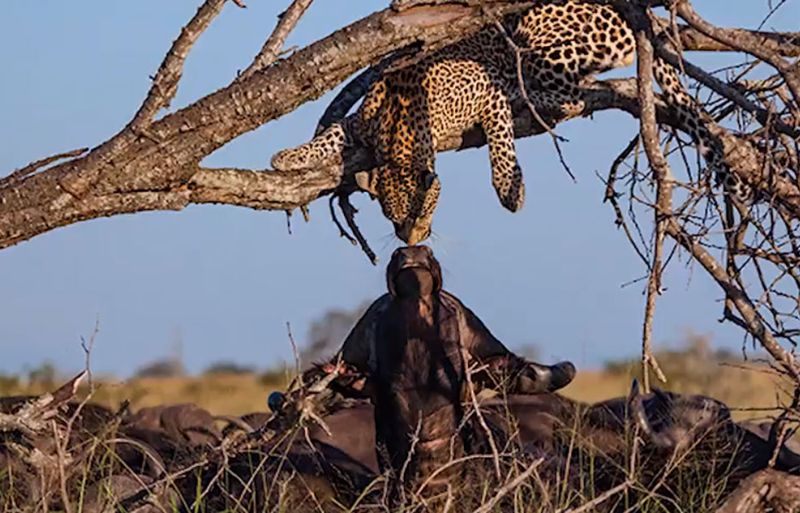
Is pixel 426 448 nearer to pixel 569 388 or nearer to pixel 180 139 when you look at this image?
pixel 180 139

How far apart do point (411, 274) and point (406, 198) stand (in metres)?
1.79

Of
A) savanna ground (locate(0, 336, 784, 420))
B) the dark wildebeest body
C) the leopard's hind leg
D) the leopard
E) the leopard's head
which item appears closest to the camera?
the dark wildebeest body

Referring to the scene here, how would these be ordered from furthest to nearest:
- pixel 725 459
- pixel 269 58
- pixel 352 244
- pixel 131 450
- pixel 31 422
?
pixel 131 450 → pixel 352 244 → pixel 725 459 → pixel 269 58 → pixel 31 422

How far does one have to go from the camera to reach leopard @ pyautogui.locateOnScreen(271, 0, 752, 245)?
8211 mm

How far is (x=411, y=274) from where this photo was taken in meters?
6.60

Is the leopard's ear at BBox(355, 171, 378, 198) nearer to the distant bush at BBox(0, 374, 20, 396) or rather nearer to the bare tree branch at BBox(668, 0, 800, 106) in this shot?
the bare tree branch at BBox(668, 0, 800, 106)

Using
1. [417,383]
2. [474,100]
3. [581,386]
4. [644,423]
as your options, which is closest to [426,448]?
[417,383]

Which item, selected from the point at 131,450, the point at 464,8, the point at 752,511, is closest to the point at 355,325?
the point at 464,8

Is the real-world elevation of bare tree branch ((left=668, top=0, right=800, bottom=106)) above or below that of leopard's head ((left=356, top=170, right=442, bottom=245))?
above

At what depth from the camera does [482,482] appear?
255 inches

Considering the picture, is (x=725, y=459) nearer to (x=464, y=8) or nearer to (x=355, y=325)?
(x=355, y=325)

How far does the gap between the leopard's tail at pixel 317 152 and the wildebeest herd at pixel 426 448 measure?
1293 mm

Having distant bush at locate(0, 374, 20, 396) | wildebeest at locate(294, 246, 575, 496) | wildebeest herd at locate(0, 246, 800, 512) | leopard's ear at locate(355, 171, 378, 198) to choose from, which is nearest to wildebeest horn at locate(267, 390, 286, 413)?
wildebeest herd at locate(0, 246, 800, 512)

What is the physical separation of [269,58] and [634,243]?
1.61 m
